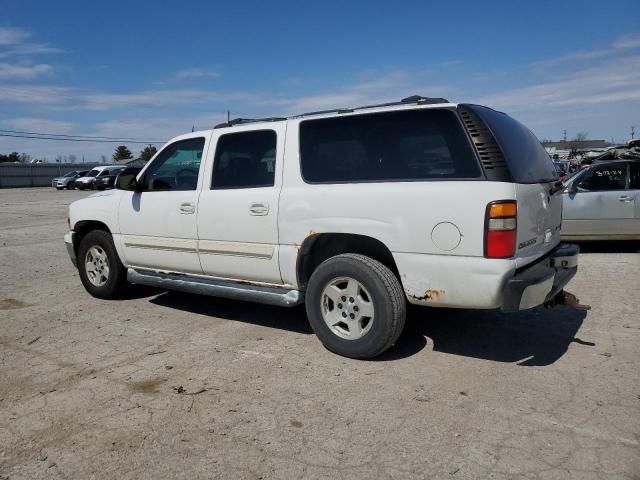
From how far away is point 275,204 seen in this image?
443cm

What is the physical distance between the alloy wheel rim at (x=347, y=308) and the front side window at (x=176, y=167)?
1.83 m

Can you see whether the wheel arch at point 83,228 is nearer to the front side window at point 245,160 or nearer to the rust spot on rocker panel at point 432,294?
the front side window at point 245,160

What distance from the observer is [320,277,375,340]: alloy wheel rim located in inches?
160

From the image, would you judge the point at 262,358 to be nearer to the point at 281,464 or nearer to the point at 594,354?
the point at 281,464

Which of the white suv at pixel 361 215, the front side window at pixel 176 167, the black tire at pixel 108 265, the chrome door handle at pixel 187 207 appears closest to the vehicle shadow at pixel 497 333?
the white suv at pixel 361 215

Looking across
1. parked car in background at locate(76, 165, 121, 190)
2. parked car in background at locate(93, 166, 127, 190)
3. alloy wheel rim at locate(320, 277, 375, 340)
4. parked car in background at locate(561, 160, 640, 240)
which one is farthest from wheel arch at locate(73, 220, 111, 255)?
parked car in background at locate(76, 165, 121, 190)

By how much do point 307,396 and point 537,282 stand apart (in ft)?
5.72

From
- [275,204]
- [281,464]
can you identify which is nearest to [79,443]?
[281,464]

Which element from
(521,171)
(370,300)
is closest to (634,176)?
(521,171)

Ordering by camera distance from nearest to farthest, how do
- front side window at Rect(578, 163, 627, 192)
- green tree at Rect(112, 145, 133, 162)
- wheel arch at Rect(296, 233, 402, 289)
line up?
wheel arch at Rect(296, 233, 402, 289) < front side window at Rect(578, 163, 627, 192) < green tree at Rect(112, 145, 133, 162)

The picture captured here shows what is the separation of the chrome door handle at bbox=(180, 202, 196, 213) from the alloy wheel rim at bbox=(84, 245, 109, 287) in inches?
58.1

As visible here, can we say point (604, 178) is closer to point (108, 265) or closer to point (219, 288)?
point (219, 288)

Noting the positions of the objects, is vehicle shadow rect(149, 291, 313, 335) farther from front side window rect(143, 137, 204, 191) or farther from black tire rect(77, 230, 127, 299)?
front side window rect(143, 137, 204, 191)

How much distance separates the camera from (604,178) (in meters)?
8.74
